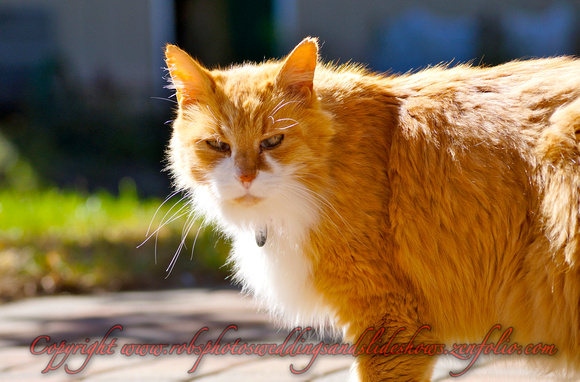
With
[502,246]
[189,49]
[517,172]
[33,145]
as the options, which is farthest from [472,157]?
[33,145]

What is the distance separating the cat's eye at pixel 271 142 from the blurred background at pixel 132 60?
2.70 meters

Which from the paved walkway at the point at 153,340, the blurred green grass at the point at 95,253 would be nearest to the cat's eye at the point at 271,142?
the paved walkway at the point at 153,340

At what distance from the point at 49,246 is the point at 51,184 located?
2864 mm

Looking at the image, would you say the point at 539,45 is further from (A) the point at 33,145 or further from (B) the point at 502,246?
(A) the point at 33,145

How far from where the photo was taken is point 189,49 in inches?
302

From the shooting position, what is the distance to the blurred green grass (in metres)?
4.46

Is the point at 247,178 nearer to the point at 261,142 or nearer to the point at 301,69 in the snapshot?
the point at 261,142

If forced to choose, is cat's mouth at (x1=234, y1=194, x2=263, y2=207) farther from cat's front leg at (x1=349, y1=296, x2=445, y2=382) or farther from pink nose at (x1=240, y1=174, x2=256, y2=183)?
cat's front leg at (x1=349, y1=296, x2=445, y2=382)

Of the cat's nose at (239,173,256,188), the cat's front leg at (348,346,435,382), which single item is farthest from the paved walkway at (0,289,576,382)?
the cat's nose at (239,173,256,188)

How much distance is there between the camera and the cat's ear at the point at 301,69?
223cm

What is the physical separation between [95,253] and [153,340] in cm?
177

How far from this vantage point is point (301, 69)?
89.0 inches

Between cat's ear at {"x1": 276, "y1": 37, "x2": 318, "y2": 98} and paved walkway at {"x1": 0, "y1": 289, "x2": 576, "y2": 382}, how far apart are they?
3.96 feet

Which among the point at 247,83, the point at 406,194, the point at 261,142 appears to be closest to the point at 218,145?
the point at 261,142
